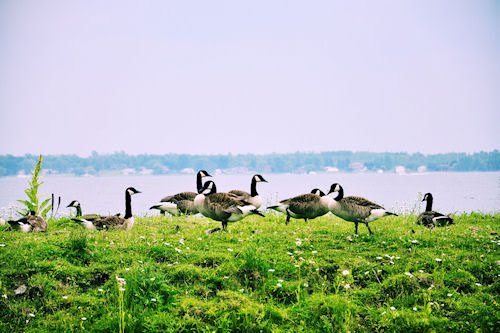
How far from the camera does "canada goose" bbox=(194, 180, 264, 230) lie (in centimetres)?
1284

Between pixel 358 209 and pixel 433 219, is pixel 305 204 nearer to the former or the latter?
pixel 358 209

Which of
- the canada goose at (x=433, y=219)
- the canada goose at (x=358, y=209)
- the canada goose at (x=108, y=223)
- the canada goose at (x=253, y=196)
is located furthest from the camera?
the canada goose at (x=253, y=196)

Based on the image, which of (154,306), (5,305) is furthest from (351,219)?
(5,305)

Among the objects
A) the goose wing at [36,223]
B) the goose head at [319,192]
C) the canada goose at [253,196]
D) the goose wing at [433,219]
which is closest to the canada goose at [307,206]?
the goose head at [319,192]

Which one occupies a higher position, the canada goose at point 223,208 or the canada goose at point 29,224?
the canada goose at point 223,208

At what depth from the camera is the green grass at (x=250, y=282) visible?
328 inches

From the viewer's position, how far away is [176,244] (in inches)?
446

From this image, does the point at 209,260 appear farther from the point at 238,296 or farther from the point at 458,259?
the point at 458,259

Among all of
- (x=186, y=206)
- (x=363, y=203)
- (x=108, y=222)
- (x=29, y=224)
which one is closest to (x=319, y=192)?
(x=363, y=203)

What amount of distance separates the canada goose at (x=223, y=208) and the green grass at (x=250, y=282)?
75 centimetres

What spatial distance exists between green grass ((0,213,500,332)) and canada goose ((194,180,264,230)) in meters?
0.75

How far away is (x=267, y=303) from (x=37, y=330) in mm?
4068

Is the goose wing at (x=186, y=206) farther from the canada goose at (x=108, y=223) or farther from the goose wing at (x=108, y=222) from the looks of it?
the goose wing at (x=108, y=222)

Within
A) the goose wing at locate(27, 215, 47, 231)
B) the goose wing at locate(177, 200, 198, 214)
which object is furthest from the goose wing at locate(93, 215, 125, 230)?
the goose wing at locate(177, 200, 198, 214)
